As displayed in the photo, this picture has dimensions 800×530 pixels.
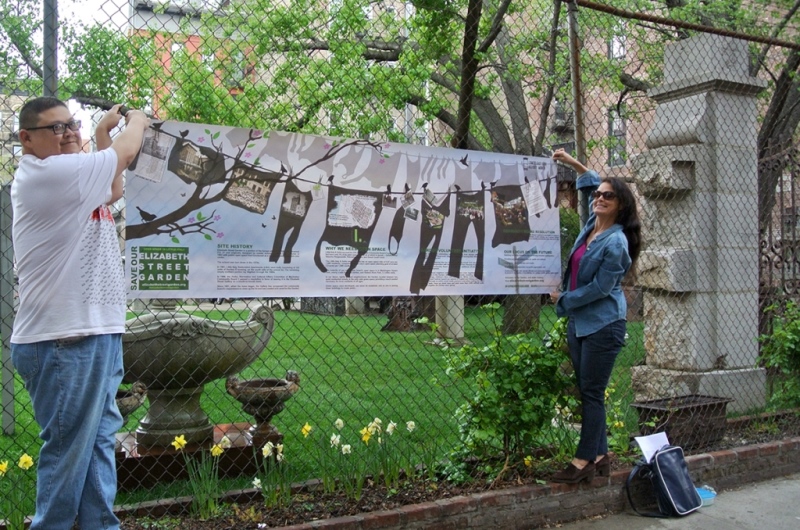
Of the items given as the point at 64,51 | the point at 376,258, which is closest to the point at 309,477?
the point at 376,258

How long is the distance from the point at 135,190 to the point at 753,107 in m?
5.82

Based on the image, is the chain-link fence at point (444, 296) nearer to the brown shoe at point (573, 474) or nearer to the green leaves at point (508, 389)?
the green leaves at point (508, 389)

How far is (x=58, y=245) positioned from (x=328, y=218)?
5.03ft

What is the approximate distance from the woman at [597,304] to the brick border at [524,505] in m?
0.17

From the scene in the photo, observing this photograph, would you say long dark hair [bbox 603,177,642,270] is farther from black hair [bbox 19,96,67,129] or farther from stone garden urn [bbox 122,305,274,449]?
black hair [bbox 19,96,67,129]

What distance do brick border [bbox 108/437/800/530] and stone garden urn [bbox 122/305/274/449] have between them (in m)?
1.13

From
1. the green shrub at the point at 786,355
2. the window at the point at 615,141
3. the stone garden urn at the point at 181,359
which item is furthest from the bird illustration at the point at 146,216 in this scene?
the green shrub at the point at 786,355

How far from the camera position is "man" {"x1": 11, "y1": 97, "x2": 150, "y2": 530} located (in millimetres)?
2857

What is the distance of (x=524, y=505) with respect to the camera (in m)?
4.48

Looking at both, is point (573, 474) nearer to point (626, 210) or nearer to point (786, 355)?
point (626, 210)

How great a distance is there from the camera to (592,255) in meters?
4.45

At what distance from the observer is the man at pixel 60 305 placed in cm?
286

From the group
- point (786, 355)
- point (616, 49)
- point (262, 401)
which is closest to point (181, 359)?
point (262, 401)

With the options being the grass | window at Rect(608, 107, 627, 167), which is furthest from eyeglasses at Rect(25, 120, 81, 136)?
window at Rect(608, 107, 627, 167)
